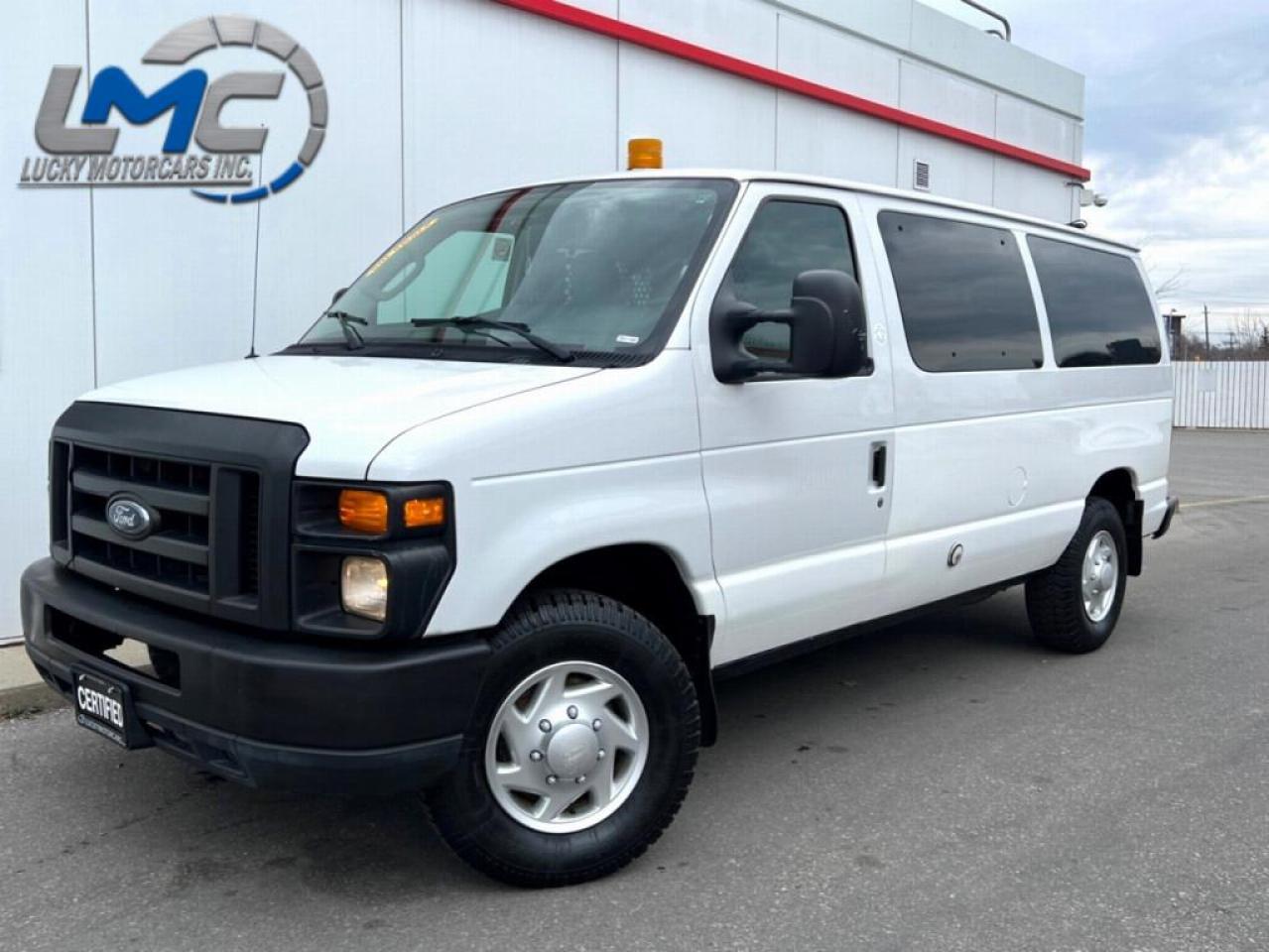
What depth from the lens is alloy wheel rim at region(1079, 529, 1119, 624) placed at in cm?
622

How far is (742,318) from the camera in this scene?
3.85m

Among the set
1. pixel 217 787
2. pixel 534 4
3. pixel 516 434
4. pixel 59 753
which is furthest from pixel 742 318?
pixel 534 4

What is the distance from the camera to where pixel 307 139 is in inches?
283

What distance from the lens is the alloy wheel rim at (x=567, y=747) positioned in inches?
134


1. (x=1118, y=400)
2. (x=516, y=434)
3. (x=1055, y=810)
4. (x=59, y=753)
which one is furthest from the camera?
(x=1118, y=400)

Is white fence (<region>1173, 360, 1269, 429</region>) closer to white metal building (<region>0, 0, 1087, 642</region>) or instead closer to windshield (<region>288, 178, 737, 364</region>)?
white metal building (<region>0, 0, 1087, 642</region>)

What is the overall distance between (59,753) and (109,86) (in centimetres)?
369

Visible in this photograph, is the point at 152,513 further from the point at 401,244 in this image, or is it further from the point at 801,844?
the point at 801,844

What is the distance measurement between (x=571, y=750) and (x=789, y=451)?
1304mm

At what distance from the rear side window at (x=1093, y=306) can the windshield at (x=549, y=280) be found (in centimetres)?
242

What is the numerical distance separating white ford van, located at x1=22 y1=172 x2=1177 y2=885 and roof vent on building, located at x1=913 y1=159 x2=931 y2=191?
738cm

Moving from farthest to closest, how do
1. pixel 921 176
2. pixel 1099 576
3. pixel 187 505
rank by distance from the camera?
pixel 921 176, pixel 1099 576, pixel 187 505

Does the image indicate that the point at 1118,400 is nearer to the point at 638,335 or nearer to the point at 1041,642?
the point at 1041,642

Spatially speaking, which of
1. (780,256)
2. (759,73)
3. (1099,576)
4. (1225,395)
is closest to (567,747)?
(780,256)
